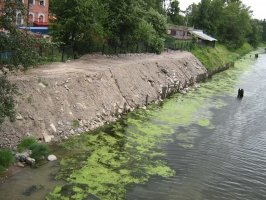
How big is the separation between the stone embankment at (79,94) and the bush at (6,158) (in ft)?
3.58

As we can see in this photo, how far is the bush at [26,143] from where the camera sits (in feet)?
58.5

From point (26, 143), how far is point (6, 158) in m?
1.97

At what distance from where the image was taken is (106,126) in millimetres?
23969

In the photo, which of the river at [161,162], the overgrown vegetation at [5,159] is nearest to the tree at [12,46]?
the overgrown vegetation at [5,159]

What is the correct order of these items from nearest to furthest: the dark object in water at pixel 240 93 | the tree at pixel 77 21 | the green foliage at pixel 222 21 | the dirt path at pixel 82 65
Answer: the dirt path at pixel 82 65 < the tree at pixel 77 21 < the dark object in water at pixel 240 93 < the green foliage at pixel 222 21

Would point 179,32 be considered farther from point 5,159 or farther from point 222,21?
point 5,159

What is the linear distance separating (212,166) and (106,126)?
8.94 metres

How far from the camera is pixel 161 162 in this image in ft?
62.3

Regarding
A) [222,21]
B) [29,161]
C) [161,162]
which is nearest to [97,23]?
[161,162]

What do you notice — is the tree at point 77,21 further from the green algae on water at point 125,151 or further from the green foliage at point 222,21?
the green foliage at point 222,21

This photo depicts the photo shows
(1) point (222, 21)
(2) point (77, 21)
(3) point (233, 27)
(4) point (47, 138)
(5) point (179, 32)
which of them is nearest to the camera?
(4) point (47, 138)

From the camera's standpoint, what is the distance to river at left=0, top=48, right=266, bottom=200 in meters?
15.4

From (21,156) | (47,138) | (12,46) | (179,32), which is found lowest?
(21,156)

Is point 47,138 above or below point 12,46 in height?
below
